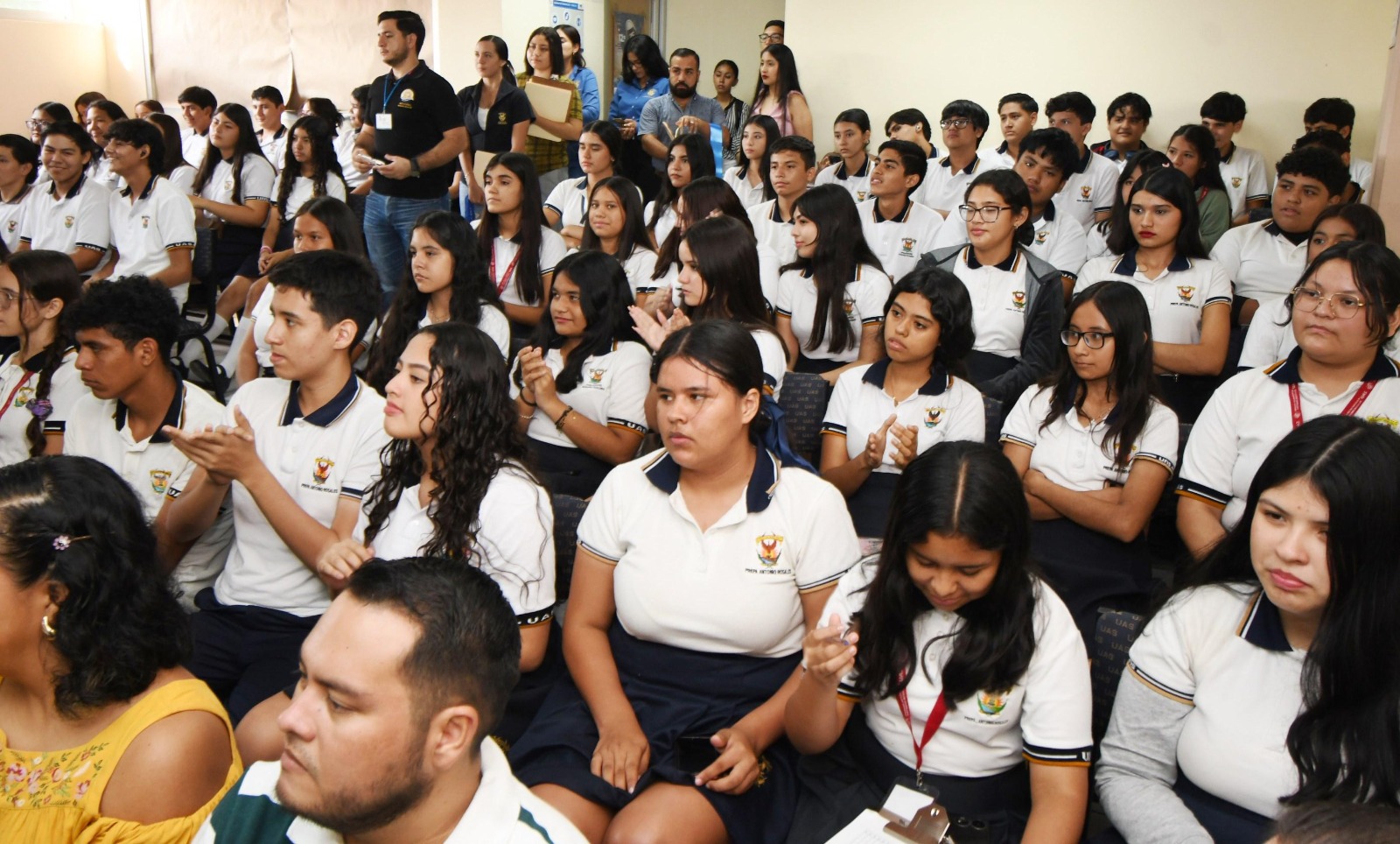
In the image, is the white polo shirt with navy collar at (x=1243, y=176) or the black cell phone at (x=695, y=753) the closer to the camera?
the black cell phone at (x=695, y=753)

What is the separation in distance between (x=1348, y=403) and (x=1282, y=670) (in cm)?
114

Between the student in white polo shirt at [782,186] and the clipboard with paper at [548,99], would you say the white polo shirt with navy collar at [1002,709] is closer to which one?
the student in white polo shirt at [782,186]

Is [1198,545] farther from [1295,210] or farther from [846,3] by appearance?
[846,3]

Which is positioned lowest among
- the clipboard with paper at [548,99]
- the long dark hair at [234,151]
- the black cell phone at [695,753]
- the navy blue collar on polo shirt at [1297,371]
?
the black cell phone at [695,753]

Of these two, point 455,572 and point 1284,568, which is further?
point 1284,568

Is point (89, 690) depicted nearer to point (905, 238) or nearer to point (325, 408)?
point (325, 408)

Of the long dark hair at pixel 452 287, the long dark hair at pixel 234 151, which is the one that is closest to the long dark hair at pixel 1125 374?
the long dark hair at pixel 452 287

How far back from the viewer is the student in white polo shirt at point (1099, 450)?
2.48 m

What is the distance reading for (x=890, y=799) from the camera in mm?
1596

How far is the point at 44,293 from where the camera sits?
10.0 feet

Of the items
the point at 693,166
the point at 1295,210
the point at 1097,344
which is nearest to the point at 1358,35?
the point at 1295,210

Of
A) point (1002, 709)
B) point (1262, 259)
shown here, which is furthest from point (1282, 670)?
point (1262, 259)

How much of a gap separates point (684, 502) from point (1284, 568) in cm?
103

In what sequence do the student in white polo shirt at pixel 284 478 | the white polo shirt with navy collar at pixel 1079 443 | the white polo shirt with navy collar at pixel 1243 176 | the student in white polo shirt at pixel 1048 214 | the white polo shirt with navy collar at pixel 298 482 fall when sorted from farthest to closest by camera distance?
1. the white polo shirt with navy collar at pixel 1243 176
2. the student in white polo shirt at pixel 1048 214
3. the white polo shirt with navy collar at pixel 1079 443
4. the white polo shirt with navy collar at pixel 298 482
5. the student in white polo shirt at pixel 284 478
